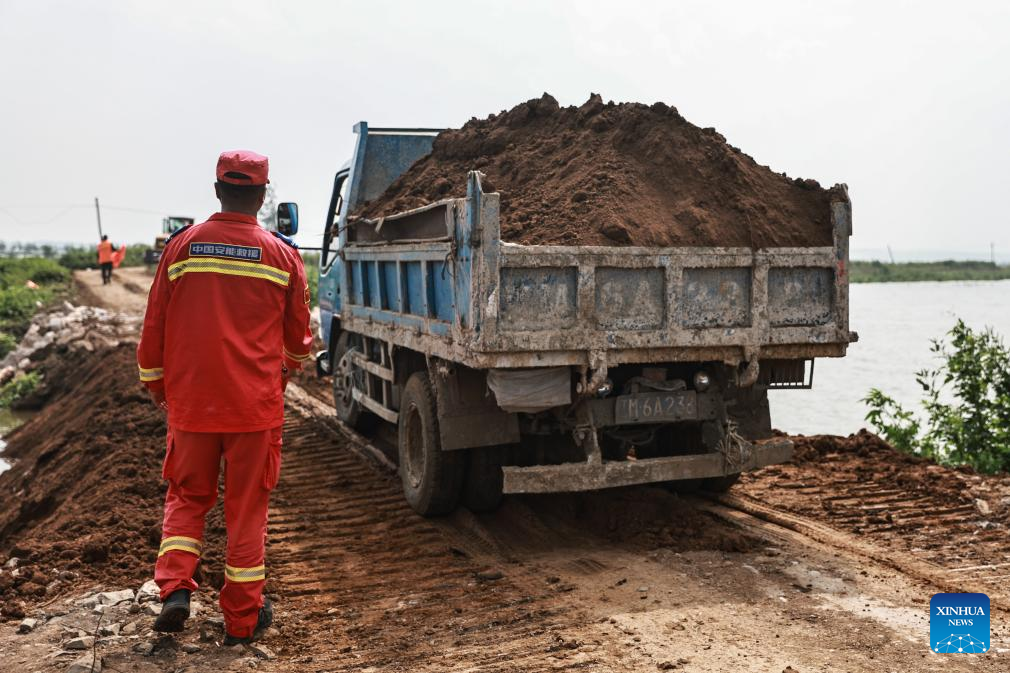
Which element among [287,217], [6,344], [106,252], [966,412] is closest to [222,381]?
[287,217]

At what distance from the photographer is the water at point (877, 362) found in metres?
11.4

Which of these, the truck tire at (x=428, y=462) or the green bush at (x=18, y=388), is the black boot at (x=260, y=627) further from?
the green bush at (x=18, y=388)

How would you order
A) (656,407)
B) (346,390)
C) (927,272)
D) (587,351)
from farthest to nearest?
1. (927,272)
2. (346,390)
3. (656,407)
4. (587,351)

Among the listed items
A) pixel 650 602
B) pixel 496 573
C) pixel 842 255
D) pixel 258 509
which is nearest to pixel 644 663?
pixel 650 602

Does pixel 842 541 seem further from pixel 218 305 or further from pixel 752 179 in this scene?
pixel 218 305

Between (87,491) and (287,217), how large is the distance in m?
2.72

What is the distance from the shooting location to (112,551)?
5711 millimetres

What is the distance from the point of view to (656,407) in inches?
231

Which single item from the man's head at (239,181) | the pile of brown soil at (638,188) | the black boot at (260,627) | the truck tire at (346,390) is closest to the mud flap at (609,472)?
→ the pile of brown soil at (638,188)

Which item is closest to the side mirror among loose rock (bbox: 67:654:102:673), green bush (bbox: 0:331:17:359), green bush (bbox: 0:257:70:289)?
loose rock (bbox: 67:654:102:673)

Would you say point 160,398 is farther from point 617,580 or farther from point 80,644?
point 617,580

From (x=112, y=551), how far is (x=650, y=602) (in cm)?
306

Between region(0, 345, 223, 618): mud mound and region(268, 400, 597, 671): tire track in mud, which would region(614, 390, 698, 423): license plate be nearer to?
region(268, 400, 597, 671): tire track in mud

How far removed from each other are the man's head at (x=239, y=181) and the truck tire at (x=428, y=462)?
221cm
